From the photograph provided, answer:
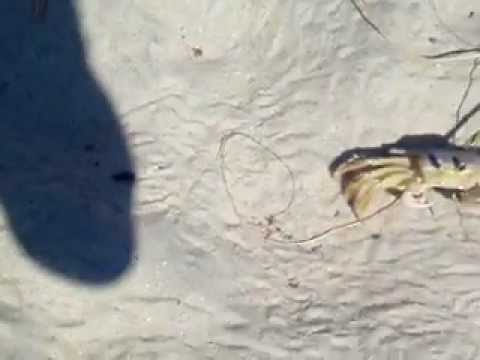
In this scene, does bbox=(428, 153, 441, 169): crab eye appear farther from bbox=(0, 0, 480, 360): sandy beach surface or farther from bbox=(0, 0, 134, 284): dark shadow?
bbox=(0, 0, 134, 284): dark shadow

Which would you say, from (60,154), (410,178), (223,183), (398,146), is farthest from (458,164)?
(60,154)

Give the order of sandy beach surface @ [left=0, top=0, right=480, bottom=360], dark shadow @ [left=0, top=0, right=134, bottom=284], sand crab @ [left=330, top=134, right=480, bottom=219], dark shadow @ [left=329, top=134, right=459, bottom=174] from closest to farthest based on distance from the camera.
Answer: sandy beach surface @ [left=0, top=0, right=480, bottom=360], dark shadow @ [left=0, top=0, right=134, bottom=284], sand crab @ [left=330, top=134, right=480, bottom=219], dark shadow @ [left=329, top=134, right=459, bottom=174]

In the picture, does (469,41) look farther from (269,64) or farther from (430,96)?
(269,64)

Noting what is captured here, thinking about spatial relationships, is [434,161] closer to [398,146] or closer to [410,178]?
[410,178]

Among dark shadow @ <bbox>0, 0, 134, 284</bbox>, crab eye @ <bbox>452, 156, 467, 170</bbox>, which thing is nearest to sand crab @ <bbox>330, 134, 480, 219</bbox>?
crab eye @ <bbox>452, 156, 467, 170</bbox>

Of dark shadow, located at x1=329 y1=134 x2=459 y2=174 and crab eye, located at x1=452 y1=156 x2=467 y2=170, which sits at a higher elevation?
dark shadow, located at x1=329 y1=134 x2=459 y2=174

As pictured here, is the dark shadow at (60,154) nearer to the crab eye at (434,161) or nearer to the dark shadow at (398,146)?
the dark shadow at (398,146)
